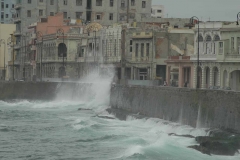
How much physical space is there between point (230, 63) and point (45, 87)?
3694 cm

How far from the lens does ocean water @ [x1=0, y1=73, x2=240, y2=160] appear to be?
139 feet

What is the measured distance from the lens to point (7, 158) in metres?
43.5

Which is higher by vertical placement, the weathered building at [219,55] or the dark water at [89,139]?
the weathered building at [219,55]

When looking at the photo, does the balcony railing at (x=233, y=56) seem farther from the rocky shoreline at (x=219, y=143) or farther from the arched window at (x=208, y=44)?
the rocky shoreline at (x=219, y=143)

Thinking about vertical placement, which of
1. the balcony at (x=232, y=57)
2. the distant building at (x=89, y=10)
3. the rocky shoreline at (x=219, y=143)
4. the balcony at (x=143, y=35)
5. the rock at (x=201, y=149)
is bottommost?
the rock at (x=201, y=149)

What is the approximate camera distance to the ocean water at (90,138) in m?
42.2

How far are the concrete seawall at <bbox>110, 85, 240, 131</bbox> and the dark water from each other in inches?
40.6

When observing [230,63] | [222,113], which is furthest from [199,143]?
[230,63]

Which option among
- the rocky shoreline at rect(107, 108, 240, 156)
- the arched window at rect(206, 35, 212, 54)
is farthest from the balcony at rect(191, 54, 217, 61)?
the rocky shoreline at rect(107, 108, 240, 156)

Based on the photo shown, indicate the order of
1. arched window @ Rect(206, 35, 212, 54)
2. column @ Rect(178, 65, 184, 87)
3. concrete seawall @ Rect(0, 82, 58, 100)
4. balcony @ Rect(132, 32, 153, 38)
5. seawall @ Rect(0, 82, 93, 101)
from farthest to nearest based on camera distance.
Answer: concrete seawall @ Rect(0, 82, 58, 100) → seawall @ Rect(0, 82, 93, 101) → balcony @ Rect(132, 32, 153, 38) → column @ Rect(178, 65, 184, 87) → arched window @ Rect(206, 35, 212, 54)

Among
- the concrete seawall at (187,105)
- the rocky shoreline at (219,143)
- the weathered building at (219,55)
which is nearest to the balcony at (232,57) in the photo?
the weathered building at (219,55)

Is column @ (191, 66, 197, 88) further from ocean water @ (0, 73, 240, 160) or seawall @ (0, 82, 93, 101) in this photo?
seawall @ (0, 82, 93, 101)

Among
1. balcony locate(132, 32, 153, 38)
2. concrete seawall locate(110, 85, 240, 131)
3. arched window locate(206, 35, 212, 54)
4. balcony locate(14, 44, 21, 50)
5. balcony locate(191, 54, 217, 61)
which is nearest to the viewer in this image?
concrete seawall locate(110, 85, 240, 131)

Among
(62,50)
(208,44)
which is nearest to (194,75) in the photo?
(208,44)
